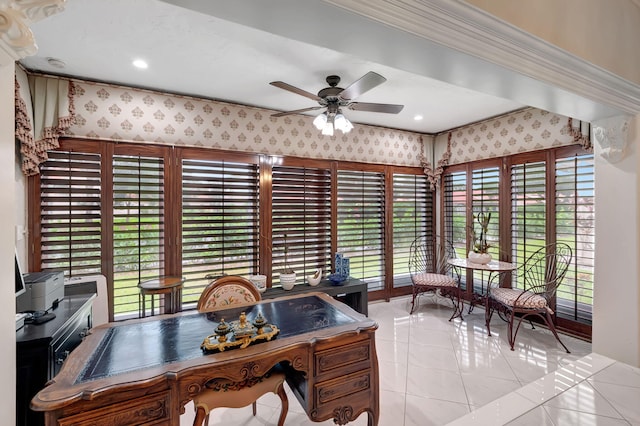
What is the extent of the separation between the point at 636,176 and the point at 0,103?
3043 millimetres

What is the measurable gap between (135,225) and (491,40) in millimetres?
3269

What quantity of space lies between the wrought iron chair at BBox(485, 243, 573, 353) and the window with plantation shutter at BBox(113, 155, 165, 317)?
12.3ft

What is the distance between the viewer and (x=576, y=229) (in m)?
3.16

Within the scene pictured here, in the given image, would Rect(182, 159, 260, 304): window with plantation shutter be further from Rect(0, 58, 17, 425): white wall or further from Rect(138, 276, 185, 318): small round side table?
Rect(0, 58, 17, 425): white wall

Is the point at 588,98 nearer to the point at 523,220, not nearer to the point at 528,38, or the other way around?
the point at 528,38

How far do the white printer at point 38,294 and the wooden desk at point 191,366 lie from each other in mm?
562

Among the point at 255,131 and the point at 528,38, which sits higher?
the point at 255,131

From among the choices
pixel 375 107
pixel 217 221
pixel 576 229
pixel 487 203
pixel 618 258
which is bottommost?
pixel 618 258

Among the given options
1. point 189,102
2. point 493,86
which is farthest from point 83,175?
point 493,86

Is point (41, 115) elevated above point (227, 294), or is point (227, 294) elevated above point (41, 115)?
point (41, 115)

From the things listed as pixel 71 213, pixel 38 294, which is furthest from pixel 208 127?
pixel 38 294

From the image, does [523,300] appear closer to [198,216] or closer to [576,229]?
[576,229]

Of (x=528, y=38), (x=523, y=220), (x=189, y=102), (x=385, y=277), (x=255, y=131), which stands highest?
(x=189, y=102)

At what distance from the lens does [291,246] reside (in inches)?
148
